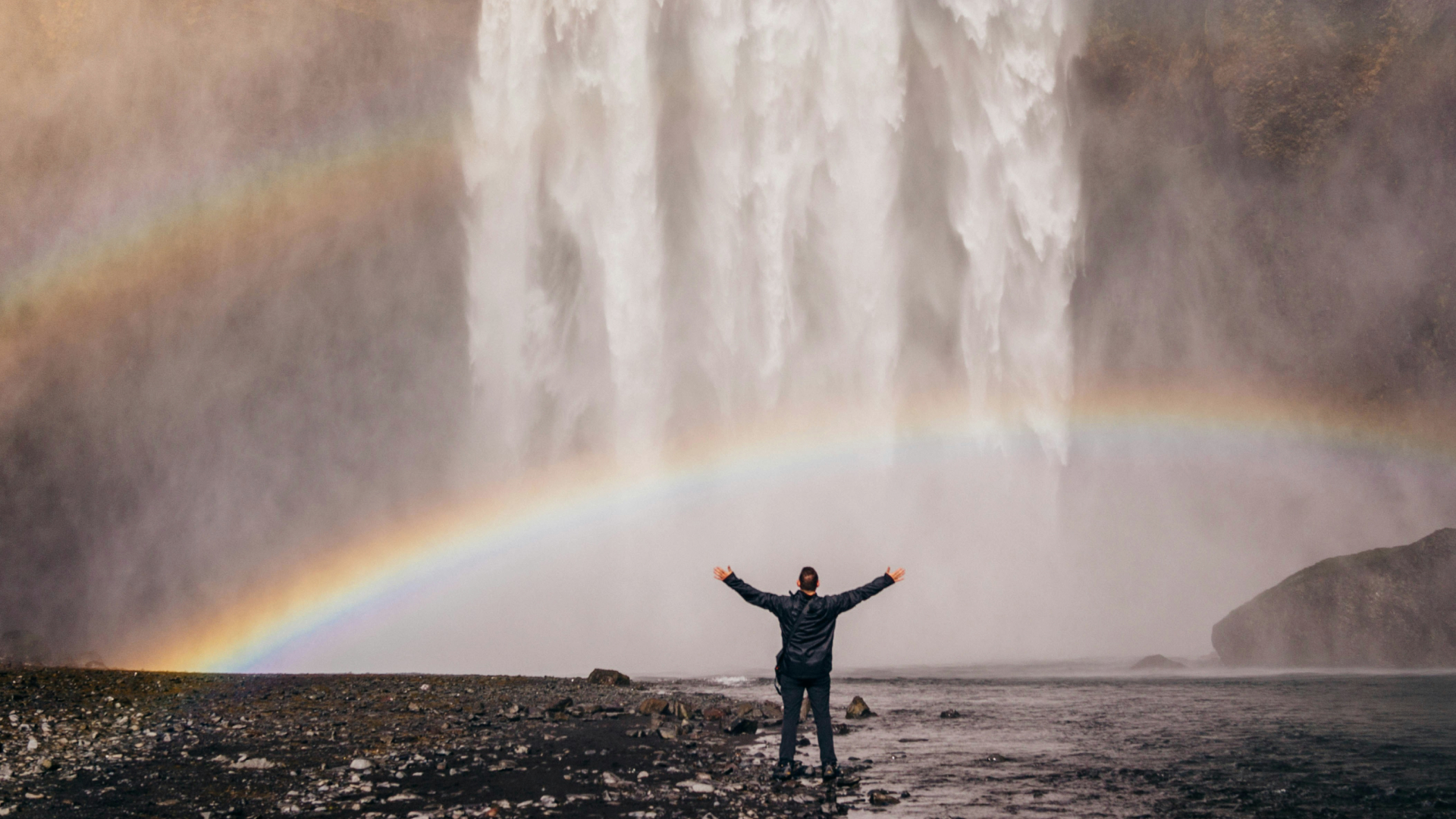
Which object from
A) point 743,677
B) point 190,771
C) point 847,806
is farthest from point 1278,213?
point 190,771

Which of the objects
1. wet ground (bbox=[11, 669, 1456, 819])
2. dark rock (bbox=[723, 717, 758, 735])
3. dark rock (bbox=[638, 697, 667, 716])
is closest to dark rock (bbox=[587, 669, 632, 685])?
wet ground (bbox=[11, 669, 1456, 819])

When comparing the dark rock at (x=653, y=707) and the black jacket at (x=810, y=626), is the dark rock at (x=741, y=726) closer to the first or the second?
the dark rock at (x=653, y=707)

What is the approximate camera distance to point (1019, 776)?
848cm

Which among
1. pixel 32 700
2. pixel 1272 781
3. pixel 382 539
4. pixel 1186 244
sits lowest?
pixel 1272 781

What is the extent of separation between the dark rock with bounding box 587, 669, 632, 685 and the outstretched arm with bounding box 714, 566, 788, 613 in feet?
34.6

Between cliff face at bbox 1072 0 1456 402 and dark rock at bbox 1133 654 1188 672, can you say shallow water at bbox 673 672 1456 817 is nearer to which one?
dark rock at bbox 1133 654 1188 672

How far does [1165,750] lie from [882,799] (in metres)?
4.21

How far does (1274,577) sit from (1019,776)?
38738mm

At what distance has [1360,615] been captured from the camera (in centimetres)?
2547

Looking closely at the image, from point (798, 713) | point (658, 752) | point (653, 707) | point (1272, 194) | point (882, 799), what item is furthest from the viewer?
point (1272, 194)

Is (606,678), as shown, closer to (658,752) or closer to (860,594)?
(658,752)

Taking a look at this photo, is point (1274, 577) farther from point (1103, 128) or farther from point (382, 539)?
point (382, 539)

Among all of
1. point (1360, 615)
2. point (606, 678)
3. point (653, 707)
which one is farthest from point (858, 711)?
point (1360, 615)

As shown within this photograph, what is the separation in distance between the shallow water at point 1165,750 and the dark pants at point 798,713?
1.57 ft
